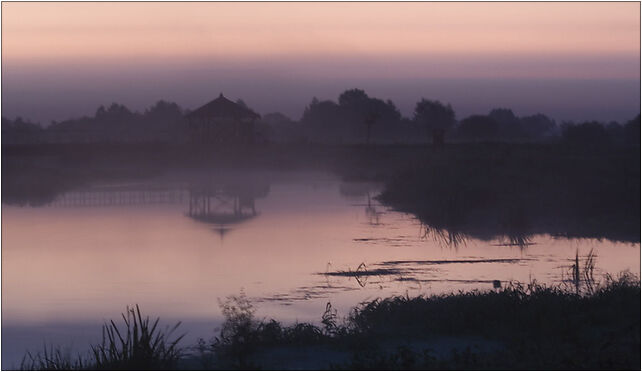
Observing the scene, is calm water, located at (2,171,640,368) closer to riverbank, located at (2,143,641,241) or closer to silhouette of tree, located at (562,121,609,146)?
riverbank, located at (2,143,641,241)

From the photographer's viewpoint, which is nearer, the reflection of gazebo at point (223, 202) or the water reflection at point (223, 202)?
the water reflection at point (223, 202)

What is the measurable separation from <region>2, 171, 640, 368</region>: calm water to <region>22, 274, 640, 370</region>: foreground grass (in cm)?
192

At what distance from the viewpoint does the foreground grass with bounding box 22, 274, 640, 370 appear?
11.8 meters

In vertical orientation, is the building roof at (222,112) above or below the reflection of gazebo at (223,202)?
above

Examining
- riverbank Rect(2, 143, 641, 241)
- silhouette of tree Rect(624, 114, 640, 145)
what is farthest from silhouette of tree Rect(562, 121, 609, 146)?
riverbank Rect(2, 143, 641, 241)

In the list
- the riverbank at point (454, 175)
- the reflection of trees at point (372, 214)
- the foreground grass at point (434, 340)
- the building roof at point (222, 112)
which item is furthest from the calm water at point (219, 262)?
the building roof at point (222, 112)

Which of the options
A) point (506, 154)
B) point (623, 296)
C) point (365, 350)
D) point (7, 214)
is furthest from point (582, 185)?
point (365, 350)

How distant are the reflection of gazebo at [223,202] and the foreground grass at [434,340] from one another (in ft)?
75.7

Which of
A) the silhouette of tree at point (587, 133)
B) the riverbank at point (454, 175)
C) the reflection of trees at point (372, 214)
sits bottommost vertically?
the reflection of trees at point (372, 214)

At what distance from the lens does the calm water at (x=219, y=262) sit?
61.4 feet

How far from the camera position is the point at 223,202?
4991 cm

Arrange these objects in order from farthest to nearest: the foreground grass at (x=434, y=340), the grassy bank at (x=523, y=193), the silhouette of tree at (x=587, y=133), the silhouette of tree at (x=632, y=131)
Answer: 1. the silhouette of tree at (x=632, y=131)
2. the silhouette of tree at (x=587, y=133)
3. the grassy bank at (x=523, y=193)
4. the foreground grass at (x=434, y=340)

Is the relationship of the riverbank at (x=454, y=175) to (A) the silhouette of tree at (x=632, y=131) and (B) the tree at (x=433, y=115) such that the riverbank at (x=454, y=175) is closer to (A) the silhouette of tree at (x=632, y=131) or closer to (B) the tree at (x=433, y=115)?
(A) the silhouette of tree at (x=632, y=131)

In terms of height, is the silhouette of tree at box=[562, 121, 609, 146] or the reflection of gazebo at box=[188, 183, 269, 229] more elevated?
→ the silhouette of tree at box=[562, 121, 609, 146]
